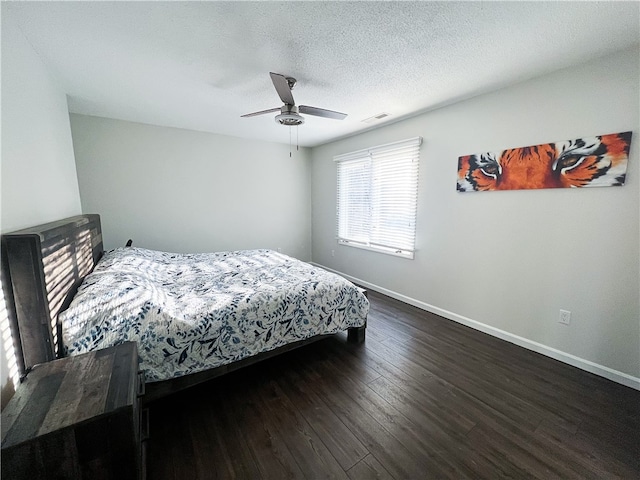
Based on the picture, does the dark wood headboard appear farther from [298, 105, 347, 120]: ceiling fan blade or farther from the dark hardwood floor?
[298, 105, 347, 120]: ceiling fan blade

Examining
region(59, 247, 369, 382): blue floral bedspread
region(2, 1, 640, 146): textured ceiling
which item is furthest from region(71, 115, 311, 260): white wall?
region(59, 247, 369, 382): blue floral bedspread

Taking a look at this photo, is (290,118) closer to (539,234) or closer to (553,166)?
(553,166)

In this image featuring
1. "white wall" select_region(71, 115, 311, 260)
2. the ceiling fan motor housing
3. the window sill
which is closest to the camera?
the ceiling fan motor housing

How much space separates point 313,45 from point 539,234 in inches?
100

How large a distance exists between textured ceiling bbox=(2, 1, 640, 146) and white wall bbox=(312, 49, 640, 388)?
26cm

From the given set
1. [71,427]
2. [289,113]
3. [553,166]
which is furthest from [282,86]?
[553,166]

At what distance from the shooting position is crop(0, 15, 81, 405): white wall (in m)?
1.28

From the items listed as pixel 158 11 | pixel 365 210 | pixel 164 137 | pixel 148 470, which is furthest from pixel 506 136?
pixel 164 137

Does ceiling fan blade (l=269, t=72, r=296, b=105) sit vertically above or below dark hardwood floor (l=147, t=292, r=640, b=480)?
above

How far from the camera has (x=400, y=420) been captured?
1.62 metres

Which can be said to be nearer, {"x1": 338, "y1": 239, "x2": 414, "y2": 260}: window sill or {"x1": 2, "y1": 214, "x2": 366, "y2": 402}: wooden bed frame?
{"x1": 2, "y1": 214, "x2": 366, "y2": 402}: wooden bed frame

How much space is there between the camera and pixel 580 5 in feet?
4.62

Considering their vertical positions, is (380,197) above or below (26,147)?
below

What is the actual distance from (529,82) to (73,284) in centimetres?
409
